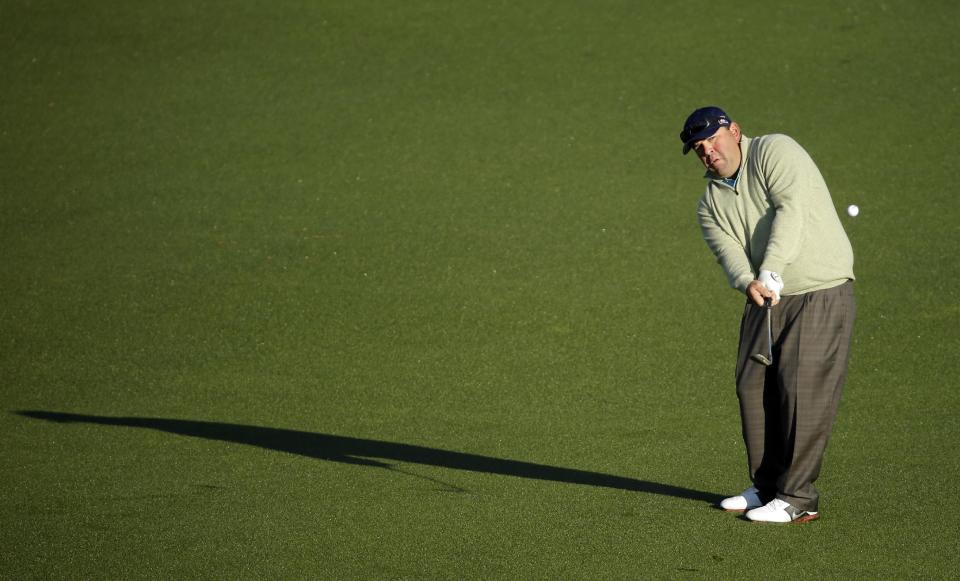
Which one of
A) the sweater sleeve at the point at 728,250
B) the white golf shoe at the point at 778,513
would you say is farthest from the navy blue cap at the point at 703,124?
the white golf shoe at the point at 778,513

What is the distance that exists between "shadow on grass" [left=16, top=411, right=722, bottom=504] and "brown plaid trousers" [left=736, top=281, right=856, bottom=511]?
0.56 metres

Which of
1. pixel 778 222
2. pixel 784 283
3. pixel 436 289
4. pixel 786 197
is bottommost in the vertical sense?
pixel 436 289

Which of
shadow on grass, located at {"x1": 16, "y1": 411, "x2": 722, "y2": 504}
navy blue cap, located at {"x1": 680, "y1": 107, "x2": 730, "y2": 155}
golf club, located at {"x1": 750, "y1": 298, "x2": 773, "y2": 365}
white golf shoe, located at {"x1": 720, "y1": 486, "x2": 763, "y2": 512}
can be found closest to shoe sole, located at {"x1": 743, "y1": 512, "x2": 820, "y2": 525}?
white golf shoe, located at {"x1": 720, "y1": 486, "x2": 763, "y2": 512}

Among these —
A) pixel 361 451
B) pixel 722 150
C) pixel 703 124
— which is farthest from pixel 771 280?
pixel 361 451

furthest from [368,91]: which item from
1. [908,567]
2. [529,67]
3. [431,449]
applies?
[908,567]

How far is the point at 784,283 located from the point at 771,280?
0.63 feet

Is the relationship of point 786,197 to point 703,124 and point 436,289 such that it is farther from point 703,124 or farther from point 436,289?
point 436,289

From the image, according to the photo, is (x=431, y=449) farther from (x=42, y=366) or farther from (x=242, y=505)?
(x=42, y=366)

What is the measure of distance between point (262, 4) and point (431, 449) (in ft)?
32.2

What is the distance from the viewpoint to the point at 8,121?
42.8 feet

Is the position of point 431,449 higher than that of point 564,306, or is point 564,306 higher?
point 564,306

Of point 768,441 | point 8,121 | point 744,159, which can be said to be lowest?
point 768,441

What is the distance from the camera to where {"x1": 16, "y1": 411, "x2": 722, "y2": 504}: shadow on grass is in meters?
5.98

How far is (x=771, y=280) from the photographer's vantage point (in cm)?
481
